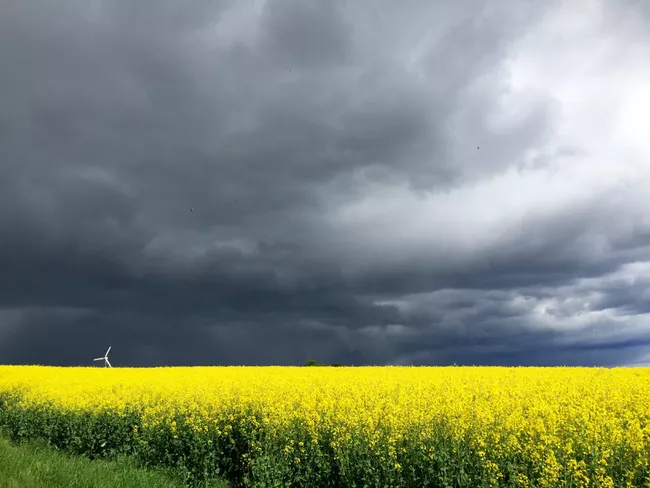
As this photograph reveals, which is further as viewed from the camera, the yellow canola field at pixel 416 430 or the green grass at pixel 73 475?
the green grass at pixel 73 475

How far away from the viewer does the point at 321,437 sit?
1296 centimetres

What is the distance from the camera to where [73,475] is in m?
11.5

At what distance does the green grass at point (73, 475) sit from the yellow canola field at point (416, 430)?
1535 millimetres

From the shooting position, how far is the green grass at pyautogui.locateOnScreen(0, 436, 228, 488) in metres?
10.5

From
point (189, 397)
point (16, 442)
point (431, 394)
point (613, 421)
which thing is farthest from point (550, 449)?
point (16, 442)

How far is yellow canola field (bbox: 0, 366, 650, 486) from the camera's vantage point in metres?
10.1

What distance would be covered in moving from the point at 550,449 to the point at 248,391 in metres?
11.0

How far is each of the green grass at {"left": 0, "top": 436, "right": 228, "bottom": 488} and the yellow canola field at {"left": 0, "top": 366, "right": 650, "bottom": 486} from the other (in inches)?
60.4

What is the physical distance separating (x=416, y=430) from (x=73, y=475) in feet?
25.0

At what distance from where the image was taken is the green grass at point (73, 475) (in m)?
10.5

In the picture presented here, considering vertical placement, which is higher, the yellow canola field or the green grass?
the yellow canola field

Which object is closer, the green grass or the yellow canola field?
the yellow canola field

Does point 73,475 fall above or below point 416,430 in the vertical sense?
below

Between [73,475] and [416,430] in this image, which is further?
[416,430]
